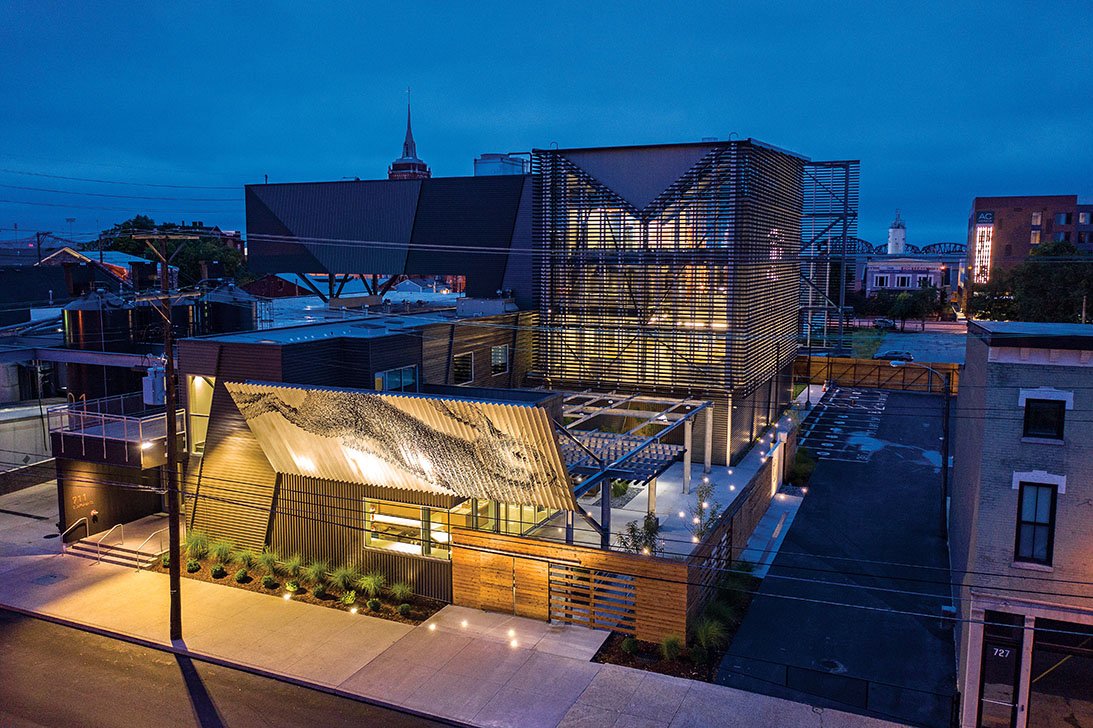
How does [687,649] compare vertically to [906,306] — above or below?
below

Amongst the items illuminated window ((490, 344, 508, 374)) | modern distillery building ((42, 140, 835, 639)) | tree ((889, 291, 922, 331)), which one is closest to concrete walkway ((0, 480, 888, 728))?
modern distillery building ((42, 140, 835, 639))

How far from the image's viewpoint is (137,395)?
26578mm

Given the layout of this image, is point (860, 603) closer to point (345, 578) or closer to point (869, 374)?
point (345, 578)

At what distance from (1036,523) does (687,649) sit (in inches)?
303

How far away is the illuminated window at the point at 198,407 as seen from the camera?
80.5ft

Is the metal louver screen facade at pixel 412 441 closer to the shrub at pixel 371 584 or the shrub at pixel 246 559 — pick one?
the shrub at pixel 371 584

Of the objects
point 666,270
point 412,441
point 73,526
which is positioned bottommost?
point 73,526

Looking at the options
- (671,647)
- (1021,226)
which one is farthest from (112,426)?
(1021,226)

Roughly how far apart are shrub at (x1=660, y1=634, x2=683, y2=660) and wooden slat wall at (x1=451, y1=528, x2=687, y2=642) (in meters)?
0.18

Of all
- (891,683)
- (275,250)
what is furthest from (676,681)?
(275,250)

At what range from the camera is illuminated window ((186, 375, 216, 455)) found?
24547mm

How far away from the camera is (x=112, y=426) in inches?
977

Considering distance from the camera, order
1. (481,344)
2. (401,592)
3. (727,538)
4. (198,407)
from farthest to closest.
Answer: (481,344)
(198,407)
(727,538)
(401,592)

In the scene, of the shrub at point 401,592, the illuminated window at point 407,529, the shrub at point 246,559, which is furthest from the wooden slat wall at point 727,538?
the shrub at point 246,559
